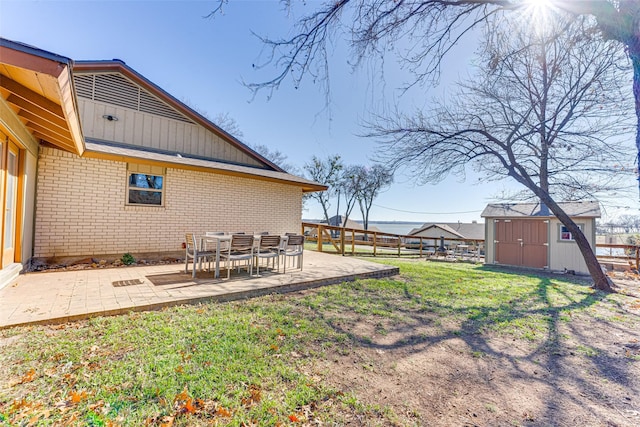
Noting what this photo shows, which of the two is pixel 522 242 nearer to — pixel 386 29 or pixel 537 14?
pixel 537 14

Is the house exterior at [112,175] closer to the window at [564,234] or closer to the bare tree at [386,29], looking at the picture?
the bare tree at [386,29]

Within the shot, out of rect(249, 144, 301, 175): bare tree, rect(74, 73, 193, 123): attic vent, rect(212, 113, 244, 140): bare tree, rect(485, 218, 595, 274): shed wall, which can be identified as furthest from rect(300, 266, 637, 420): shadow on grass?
rect(249, 144, 301, 175): bare tree

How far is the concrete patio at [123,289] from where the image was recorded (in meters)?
3.66

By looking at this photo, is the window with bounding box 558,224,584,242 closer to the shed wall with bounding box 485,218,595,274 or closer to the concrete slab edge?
the shed wall with bounding box 485,218,595,274

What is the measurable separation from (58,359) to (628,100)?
13004 millimetres

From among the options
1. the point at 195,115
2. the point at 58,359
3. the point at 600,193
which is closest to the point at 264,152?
the point at 195,115

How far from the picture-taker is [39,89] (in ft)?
11.2

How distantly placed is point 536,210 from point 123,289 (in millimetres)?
16139

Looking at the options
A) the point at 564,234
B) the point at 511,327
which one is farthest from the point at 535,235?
the point at 511,327

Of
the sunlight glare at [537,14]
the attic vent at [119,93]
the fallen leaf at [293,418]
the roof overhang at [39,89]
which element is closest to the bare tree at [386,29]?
the sunlight glare at [537,14]

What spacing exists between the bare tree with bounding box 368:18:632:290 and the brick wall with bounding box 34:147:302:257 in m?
5.68

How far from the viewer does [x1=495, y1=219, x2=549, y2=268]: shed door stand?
39.9ft

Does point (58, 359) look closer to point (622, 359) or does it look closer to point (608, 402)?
point (608, 402)

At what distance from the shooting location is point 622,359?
11.1 feet
